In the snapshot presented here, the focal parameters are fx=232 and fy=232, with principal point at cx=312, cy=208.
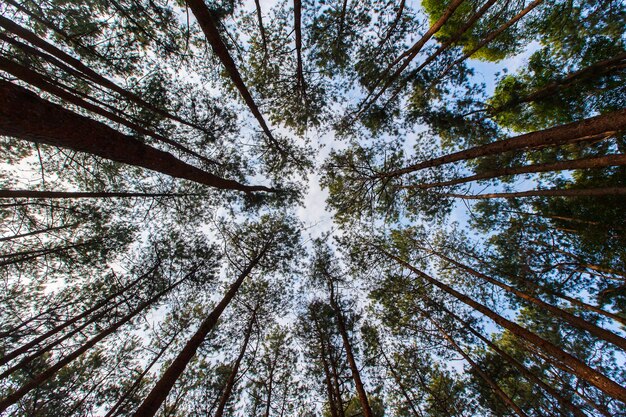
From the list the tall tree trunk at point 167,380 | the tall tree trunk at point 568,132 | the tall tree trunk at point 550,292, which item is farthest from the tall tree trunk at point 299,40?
the tall tree trunk at point 550,292

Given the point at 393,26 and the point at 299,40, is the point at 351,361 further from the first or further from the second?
the point at 393,26

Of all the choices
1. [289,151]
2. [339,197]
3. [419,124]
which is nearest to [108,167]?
[289,151]

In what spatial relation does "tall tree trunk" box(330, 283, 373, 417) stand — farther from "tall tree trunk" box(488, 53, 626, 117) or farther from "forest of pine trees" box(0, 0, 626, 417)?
"tall tree trunk" box(488, 53, 626, 117)

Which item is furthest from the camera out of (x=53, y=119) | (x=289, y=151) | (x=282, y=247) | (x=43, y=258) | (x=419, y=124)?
(x=282, y=247)

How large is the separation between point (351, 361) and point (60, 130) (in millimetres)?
8302

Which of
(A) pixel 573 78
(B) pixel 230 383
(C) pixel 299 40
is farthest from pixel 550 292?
(C) pixel 299 40

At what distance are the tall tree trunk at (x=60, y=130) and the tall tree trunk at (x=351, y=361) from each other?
7064mm

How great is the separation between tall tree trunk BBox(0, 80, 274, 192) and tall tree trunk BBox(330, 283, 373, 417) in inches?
278

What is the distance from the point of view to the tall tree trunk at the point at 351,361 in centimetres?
574

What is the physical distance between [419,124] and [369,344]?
30.5ft

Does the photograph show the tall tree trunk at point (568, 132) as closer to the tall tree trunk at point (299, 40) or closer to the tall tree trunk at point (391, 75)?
the tall tree trunk at point (391, 75)

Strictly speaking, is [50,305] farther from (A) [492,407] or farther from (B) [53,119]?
(A) [492,407]

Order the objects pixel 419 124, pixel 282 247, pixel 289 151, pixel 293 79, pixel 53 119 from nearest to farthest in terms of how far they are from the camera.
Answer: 1. pixel 53 119
2. pixel 293 79
3. pixel 419 124
4. pixel 289 151
5. pixel 282 247

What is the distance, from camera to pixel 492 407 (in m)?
9.00
